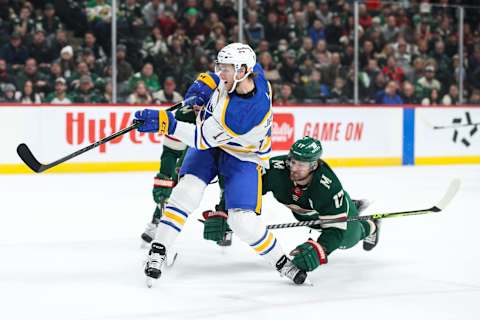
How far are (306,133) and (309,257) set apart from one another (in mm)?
6929

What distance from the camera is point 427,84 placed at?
469 inches

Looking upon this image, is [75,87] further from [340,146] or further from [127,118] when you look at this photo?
[340,146]

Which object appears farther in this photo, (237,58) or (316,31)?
(316,31)

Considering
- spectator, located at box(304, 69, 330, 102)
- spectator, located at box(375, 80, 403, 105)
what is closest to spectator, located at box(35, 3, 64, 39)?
spectator, located at box(304, 69, 330, 102)

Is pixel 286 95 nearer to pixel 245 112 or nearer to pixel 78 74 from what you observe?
pixel 78 74

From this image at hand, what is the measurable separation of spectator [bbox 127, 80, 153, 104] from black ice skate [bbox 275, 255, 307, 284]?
6.34m

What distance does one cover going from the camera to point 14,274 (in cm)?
417

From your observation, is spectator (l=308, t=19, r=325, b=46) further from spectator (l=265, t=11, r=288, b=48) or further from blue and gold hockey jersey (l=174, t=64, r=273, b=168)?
blue and gold hockey jersey (l=174, t=64, r=273, b=168)

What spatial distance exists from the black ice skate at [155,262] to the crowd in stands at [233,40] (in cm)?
591

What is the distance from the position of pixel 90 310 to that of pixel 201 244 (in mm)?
1807

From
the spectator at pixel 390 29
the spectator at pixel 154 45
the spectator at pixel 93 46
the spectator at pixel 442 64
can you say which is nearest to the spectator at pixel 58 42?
the spectator at pixel 93 46

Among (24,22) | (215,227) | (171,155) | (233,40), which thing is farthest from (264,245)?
(233,40)

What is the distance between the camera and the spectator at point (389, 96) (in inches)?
456

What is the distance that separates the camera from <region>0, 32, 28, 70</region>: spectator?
959 centimetres
